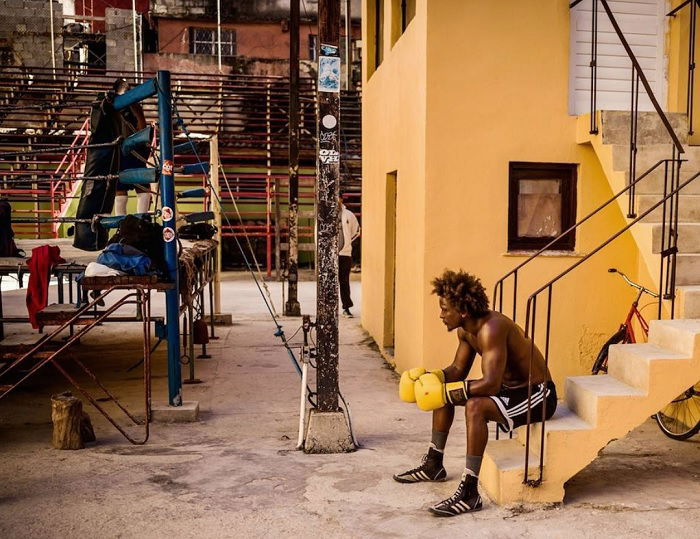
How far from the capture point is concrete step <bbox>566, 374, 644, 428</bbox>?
5.13m

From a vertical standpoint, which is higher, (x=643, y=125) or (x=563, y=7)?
(x=563, y=7)

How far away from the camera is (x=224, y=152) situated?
23.5 m

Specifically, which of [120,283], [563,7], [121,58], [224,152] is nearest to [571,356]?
[563,7]

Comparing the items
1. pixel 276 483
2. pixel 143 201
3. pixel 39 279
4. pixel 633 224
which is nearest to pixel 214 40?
pixel 143 201

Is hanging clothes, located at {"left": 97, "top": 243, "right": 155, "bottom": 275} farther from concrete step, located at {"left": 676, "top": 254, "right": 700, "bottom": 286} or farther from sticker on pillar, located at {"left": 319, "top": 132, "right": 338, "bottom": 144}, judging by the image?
concrete step, located at {"left": 676, "top": 254, "right": 700, "bottom": 286}

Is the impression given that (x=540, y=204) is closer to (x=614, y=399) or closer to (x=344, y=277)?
(x=614, y=399)

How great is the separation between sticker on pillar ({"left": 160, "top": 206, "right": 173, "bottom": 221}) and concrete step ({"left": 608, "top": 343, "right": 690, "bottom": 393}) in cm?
403

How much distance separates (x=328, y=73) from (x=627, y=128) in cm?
310

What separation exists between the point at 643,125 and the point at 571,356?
2.51 metres

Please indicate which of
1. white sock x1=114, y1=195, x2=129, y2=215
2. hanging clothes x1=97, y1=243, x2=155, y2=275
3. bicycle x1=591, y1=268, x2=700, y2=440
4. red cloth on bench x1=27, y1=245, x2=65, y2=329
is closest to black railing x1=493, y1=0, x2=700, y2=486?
bicycle x1=591, y1=268, x2=700, y2=440

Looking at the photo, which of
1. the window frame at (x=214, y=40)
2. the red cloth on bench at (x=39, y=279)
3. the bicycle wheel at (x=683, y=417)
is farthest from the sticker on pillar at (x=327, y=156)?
the window frame at (x=214, y=40)

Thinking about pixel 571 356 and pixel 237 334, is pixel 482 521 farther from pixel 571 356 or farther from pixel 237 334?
pixel 237 334

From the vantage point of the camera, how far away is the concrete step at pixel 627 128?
24.0 feet

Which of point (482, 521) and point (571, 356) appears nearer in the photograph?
point (482, 521)
